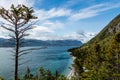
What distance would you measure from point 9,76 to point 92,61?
259 ft

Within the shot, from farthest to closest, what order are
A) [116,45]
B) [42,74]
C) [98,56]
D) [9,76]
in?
[9,76] → [42,74] → [98,56] → [116,45]

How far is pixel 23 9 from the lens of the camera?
20.8m

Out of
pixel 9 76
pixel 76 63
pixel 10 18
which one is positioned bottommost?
pixel 9 76

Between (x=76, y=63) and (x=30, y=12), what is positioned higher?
(x=30, y=12)

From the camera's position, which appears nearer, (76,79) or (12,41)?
(12,41)

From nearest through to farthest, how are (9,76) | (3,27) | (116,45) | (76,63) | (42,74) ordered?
(3,27), (116,45), (76,63), (42,74), (9,76)

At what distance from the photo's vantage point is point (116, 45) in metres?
65.9

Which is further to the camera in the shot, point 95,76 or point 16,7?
point 95,76

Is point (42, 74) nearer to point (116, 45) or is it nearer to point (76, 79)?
point (76, 79)

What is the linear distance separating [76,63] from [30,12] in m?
82.0

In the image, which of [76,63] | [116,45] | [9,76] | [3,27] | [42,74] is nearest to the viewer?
[3,27]

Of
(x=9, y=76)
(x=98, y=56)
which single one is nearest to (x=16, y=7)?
(x=98, y=56)

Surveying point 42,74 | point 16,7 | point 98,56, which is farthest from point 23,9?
point 42,74

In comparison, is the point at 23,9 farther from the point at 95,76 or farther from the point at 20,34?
the point at 95,76
